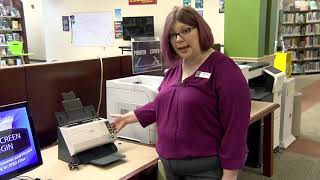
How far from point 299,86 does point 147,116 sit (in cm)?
624

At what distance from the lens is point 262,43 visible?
3990 millimetres

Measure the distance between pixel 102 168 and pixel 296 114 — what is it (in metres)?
3.32

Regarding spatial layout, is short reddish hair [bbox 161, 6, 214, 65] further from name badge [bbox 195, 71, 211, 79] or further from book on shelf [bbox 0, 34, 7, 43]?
book on shelf [bbox 0, 34, 7, 43]

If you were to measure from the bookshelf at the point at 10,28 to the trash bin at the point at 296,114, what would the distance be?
5.65 m

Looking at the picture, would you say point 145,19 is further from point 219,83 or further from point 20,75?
point 219,83

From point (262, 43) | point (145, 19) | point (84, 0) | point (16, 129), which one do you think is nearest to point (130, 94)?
point (16, 129)

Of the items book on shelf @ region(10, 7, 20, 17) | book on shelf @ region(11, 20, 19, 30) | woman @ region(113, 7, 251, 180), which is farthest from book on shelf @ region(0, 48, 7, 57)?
woman @ region(113, 7, 251, 180)

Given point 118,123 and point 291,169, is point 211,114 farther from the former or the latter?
point 291,169

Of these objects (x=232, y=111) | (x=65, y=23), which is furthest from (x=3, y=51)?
(x=232, y=111)

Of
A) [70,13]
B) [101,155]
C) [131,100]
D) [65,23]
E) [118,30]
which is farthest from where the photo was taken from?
[65,23]

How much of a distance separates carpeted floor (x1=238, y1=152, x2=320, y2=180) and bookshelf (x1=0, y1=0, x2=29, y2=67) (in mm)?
5731

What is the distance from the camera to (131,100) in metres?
2.15

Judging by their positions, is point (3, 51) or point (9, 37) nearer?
point (3, 51)

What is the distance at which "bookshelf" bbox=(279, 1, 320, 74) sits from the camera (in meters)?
8.79
